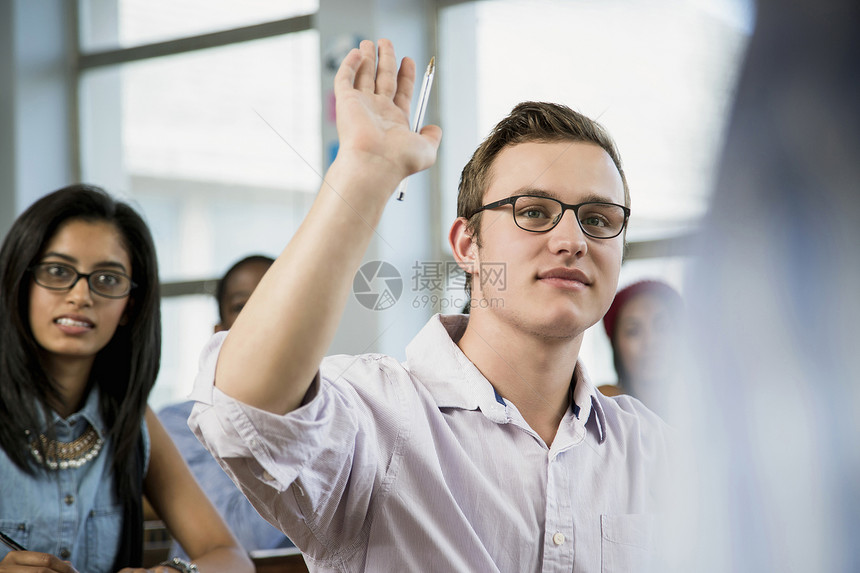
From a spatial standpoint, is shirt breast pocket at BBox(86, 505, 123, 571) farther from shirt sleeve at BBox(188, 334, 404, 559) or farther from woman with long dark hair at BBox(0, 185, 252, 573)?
shirt sleeve at BBox(188, 334, 404, 559)

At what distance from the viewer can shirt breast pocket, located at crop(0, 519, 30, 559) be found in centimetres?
62

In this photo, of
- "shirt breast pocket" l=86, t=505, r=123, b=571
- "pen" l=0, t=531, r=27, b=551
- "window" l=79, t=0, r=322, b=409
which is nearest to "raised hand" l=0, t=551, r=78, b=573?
"pen" l=0, t=531, r=27, b=551

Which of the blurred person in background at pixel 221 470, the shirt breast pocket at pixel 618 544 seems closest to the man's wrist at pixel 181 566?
the blurred person in background at pixel 221 470

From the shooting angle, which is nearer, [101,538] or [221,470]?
[101,538]

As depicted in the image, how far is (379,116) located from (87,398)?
1.68ft

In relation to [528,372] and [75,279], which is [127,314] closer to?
[75,279]

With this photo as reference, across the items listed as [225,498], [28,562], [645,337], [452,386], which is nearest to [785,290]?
[645,337]

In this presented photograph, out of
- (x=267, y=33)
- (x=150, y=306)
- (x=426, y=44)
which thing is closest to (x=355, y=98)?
(x=426, y=44)

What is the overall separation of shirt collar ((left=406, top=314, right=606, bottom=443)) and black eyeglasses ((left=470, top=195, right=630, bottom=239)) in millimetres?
84

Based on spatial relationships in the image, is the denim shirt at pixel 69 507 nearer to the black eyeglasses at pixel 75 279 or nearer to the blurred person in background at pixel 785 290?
the black eyeglasses at pixel 75 279

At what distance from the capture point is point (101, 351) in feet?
2.35

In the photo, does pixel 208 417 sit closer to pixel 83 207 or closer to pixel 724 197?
pixel 724 197

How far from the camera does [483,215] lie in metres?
0.42

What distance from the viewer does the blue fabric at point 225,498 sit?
86cm
